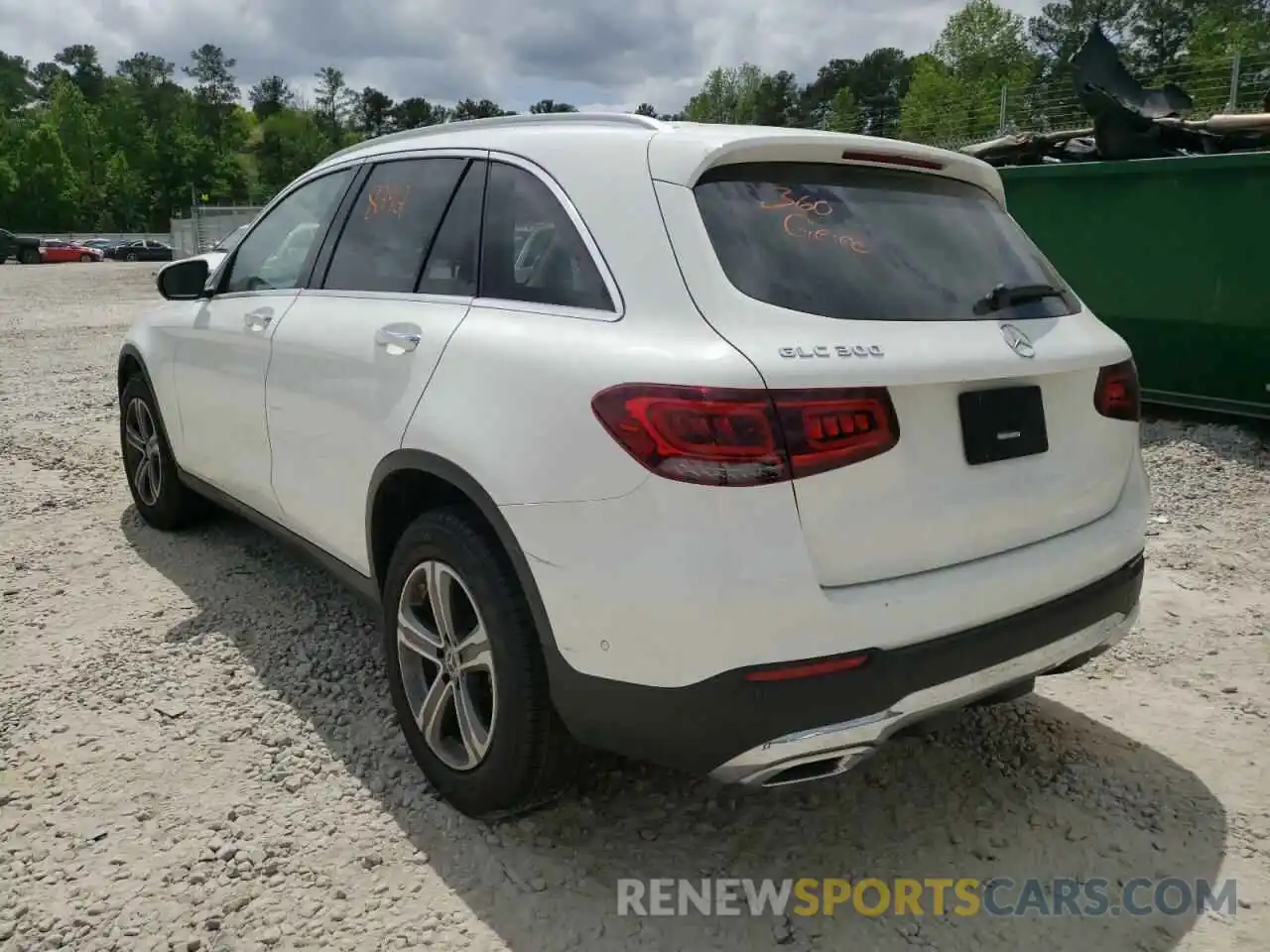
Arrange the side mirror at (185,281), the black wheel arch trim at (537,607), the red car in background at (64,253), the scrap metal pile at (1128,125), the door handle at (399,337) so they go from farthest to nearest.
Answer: the red car in background at (64,253)
the scrap metal pile at (1128,125)
the side mirror at (185,281)
the door handle at (399,337)
the black wheel arch trim at (537,607)

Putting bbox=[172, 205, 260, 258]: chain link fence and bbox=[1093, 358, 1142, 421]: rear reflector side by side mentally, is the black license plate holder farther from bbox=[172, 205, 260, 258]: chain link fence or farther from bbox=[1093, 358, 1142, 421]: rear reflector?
bbox=[172, 205, 260, 258]: chain link fence

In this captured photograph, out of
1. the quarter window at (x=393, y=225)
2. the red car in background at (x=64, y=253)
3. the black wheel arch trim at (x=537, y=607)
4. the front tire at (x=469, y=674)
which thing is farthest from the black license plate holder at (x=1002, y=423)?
the red car in background at (x=64, y=253)

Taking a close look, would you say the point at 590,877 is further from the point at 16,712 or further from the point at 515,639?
the point at 16,712

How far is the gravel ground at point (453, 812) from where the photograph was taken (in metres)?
2.44

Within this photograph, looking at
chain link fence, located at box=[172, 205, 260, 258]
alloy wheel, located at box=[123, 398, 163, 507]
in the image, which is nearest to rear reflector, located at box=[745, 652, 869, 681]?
alloy wheel, located at box=[123, 398, 163, 507]

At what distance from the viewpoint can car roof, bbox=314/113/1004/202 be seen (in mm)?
2414

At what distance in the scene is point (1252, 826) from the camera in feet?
9.21

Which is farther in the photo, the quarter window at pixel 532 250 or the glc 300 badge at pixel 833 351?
the quarter window at pixel 532 250

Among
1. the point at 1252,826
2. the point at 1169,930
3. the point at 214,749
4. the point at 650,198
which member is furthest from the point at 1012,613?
the point at 214,749

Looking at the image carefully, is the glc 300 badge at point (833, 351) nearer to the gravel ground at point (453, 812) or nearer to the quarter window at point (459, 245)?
the quarter window at point (459, 245)

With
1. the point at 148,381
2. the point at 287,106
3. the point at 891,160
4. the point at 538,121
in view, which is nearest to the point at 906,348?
the point at 891,160

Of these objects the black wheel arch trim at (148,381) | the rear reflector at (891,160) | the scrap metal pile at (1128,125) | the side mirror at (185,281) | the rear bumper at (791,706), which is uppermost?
the scrap metal pile at (1128,125)

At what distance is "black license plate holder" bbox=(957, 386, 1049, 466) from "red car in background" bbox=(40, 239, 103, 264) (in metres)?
52.9

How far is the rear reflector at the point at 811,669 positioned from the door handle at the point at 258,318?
7.80 feet
